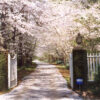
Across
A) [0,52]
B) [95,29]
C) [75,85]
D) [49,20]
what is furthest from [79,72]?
[49,20]

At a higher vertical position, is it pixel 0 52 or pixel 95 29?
pixel 95 29

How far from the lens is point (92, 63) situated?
10.6 m

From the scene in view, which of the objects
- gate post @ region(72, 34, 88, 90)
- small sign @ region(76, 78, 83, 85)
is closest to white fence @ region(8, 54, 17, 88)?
gate post @ region(72, 34, 88, 90)

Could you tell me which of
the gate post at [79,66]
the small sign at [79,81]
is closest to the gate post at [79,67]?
the gate post at [79,66]

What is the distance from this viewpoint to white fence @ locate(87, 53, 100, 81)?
10.5 m

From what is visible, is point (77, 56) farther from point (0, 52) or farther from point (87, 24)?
point (87, 24)

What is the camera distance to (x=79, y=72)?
10.4 metres

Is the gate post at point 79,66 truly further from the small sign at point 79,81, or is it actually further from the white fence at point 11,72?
the white fence at point 11,72

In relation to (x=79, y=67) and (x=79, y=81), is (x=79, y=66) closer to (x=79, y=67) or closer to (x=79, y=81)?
(x=79, y=67)

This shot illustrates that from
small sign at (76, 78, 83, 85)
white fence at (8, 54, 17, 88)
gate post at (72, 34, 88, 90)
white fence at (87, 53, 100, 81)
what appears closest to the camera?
small sign at (76, 78, 83, 85)

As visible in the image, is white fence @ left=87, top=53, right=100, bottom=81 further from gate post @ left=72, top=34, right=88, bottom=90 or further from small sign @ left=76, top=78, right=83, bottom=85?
small sign @ left=76, top=78, right=83, bottom=85

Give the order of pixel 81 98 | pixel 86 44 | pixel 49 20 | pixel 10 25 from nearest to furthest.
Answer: pixel 81 98 < pixel 10 25 < pixel 49 20 < pixel 86 44

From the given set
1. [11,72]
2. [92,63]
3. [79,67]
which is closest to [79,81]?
[79,67]

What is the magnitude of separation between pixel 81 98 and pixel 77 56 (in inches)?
99.2
